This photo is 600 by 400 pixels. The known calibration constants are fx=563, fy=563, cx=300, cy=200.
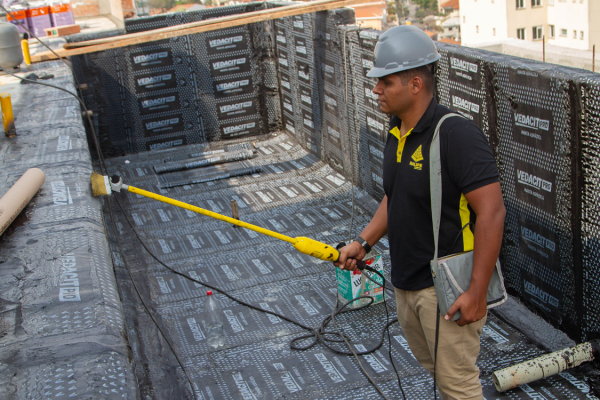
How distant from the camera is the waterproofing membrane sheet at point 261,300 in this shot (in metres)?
3.73

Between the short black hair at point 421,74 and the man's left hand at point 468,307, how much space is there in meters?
0.89

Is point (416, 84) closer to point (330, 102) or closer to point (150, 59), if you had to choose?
point (330, 102)

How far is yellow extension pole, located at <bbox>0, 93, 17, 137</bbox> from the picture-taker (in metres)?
5.41

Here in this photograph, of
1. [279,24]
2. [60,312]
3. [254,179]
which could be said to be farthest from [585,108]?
[279,24]

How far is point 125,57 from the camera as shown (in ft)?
29.3

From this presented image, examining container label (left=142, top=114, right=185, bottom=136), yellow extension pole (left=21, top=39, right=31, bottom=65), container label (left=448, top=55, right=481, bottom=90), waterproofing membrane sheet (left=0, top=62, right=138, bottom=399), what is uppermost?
yellow extension pole (left=21, top=39, right=31, bottom=65)

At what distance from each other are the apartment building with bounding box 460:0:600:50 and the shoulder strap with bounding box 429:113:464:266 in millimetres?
39119

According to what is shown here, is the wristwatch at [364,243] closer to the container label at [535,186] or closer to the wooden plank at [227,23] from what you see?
the container label at [535,186]

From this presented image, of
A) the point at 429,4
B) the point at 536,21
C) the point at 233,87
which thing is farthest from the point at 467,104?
the point at 429,4

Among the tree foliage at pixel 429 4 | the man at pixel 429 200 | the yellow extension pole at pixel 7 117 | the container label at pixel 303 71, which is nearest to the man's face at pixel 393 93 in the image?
the man at pixel 429 200

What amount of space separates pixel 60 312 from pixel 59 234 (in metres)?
0.97

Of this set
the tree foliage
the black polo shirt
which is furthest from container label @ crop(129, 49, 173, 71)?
the tree foliage

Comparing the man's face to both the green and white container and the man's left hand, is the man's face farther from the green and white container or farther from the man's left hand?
the green and white container

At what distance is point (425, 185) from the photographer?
7.72ft
